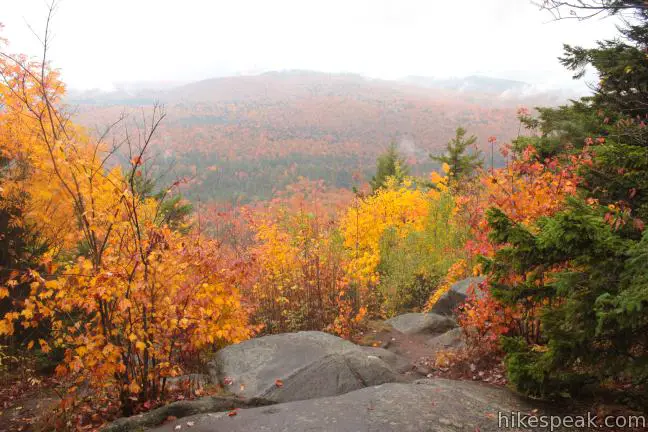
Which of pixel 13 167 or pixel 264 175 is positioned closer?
pixel 13 167

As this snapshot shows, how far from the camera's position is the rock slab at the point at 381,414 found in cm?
342

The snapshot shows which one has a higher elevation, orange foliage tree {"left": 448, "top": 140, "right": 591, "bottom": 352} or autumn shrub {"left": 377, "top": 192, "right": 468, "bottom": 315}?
orange foliage tree {"left": 448, "top": 140, "right": 591, "bottom": 352}

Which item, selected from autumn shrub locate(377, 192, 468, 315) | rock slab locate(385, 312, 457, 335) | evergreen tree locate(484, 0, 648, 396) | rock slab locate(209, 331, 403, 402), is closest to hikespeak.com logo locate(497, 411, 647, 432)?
evergreen tree locate(484, 0, 648, 396)

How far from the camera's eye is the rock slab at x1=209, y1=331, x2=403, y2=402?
4962 millimetres

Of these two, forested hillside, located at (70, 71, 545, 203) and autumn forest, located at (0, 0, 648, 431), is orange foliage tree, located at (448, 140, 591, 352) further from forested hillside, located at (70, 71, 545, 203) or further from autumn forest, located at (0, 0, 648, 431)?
forested hillside, located at (70, 71, 545, 203)

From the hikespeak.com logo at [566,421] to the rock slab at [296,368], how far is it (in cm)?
175

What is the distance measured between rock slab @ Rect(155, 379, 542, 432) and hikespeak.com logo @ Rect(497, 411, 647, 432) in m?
0.07

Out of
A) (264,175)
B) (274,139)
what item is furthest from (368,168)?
(274,139)

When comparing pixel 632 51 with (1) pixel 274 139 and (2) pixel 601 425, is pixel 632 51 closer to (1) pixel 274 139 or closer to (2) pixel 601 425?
(2) pixel 601 425

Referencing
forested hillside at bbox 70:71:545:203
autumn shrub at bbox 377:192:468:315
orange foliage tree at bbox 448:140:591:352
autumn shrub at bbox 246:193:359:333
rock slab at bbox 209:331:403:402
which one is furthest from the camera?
forested hillside at bbox 70:71:545:203

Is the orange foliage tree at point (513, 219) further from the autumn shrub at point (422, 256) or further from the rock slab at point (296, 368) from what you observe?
the autumn shrub at point (422, 256)

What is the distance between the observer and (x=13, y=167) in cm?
789

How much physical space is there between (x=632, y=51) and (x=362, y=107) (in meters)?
174

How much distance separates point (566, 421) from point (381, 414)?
4.95 ft
